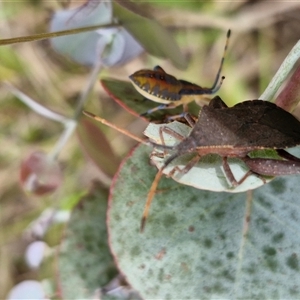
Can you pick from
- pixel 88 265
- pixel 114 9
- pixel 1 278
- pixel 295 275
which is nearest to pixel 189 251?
pixel 295 275

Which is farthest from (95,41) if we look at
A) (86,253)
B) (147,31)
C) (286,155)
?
(286,155)

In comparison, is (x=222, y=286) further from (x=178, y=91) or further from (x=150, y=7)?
(x=150, y=7)

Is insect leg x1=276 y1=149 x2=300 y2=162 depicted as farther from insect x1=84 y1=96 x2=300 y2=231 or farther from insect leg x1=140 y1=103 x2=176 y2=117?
insect leg x1=140 y1=103 x2=176 y2=117

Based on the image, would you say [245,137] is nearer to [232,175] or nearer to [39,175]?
[232,175]

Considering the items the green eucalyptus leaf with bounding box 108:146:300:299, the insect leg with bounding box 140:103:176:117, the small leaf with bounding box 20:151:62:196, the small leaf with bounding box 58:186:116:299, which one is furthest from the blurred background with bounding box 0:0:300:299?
the green eucalyptus leaf with bounding box 108:146:300:299

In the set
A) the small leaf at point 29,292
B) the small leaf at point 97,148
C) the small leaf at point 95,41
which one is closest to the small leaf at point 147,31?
the small leaf at point 95,41

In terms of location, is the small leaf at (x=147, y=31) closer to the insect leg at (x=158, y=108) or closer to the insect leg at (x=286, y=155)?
the insect leg at (x=158, y=108)
